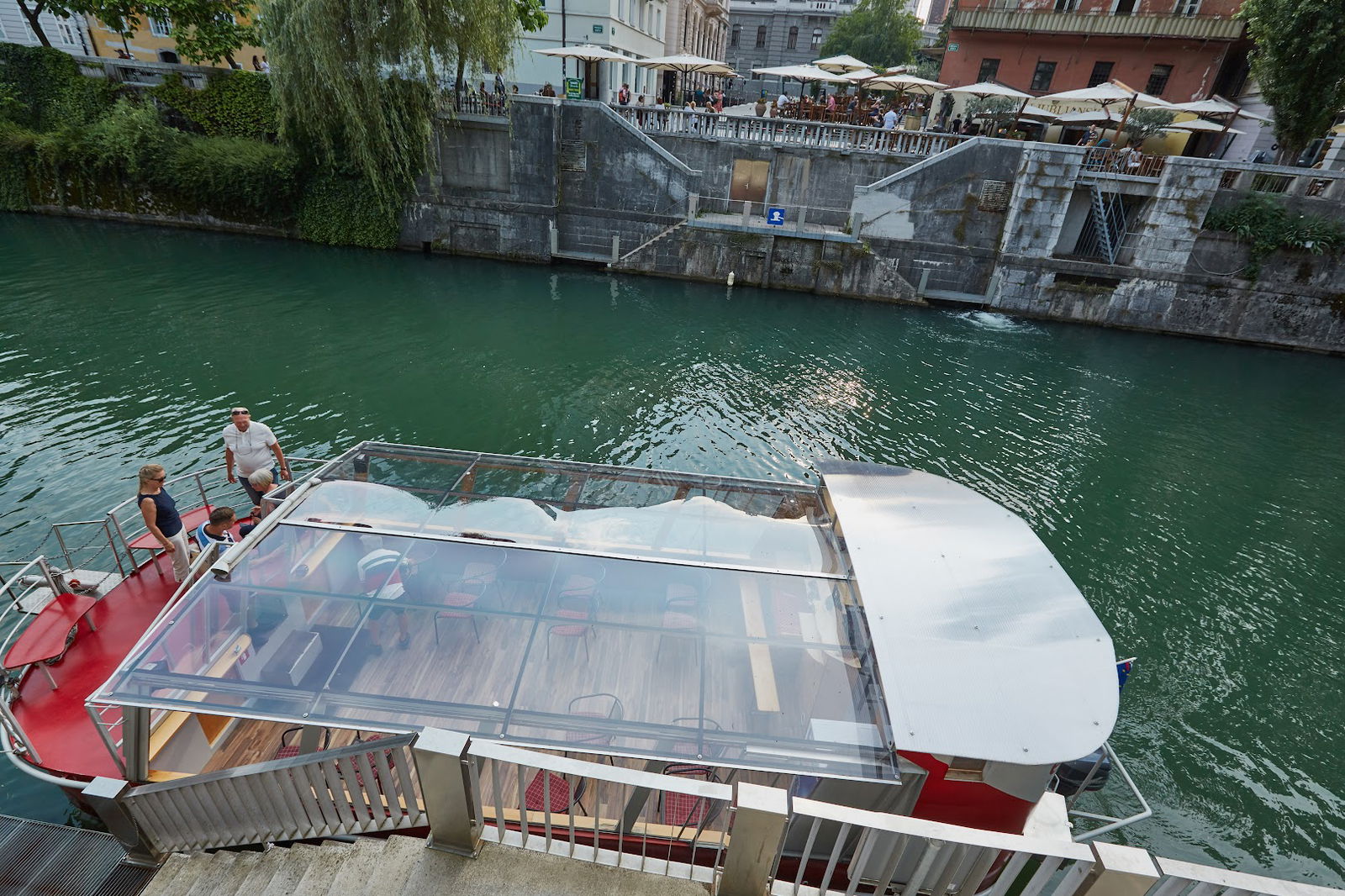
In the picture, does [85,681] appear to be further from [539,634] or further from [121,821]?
[539,634]

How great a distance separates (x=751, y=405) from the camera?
17.1m

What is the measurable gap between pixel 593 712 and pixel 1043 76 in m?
42.1

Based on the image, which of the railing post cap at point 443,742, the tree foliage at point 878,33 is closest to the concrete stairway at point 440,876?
the railing post cap at point 443,742

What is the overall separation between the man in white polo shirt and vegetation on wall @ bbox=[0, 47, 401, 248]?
2153 cm

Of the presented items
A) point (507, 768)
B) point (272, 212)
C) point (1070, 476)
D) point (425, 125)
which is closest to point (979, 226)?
point (1070, 476)

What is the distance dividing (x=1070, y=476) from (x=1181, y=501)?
224 centimetres

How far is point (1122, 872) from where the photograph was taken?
288 cm

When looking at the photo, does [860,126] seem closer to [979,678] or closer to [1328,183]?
[1328,183]

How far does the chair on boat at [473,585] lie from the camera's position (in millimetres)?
5039

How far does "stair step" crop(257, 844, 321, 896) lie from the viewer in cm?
395

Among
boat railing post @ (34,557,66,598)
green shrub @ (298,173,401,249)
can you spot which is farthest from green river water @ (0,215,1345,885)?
boat railing post @ (34,557,66,598)

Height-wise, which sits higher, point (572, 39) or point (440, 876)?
point (572, 39)

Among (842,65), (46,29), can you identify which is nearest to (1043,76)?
(842,65)

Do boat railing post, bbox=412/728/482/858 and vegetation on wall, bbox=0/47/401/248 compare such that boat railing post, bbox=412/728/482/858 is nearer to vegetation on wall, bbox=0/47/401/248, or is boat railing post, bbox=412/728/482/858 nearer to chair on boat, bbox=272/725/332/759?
chair on boat, bbox=272/725/332/759
